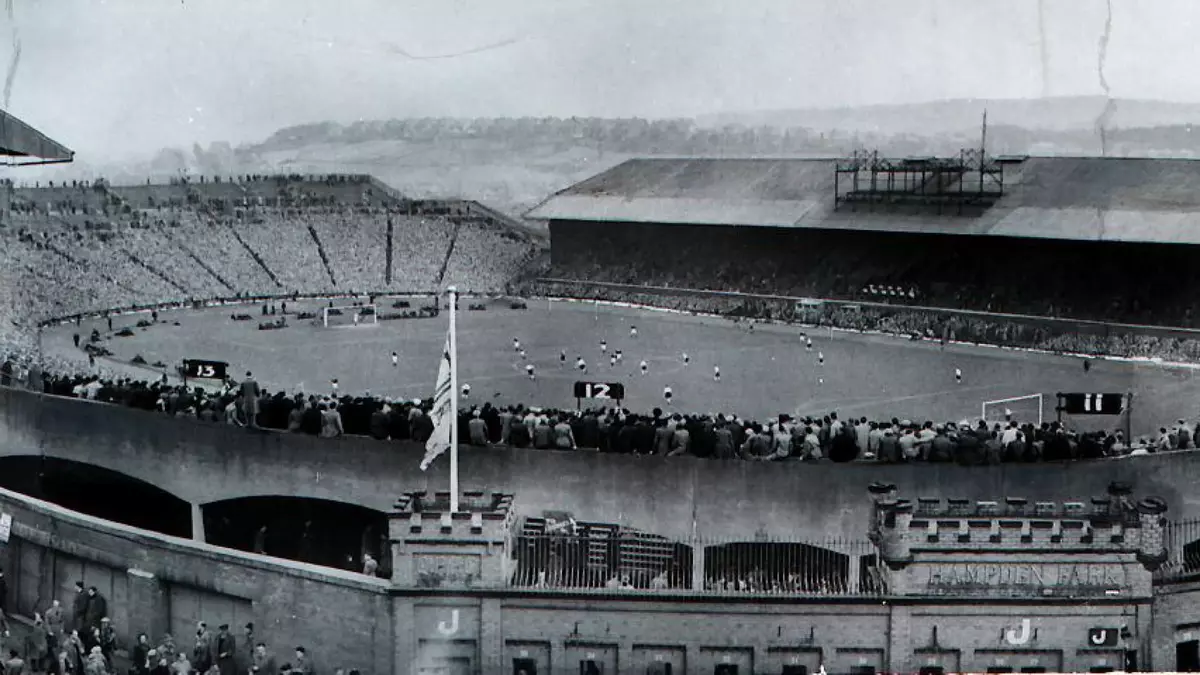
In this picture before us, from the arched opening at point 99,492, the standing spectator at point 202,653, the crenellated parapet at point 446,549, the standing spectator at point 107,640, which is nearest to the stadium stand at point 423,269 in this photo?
the arched opening at point 99,492

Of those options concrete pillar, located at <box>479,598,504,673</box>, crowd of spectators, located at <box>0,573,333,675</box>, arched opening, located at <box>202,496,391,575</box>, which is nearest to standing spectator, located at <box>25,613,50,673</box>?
crowd of spectators, located at <box>0,573,333,675</box>

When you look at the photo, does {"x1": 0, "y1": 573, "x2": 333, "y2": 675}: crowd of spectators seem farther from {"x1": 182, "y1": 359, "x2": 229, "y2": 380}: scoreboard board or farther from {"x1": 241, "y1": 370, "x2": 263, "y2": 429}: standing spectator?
{"x1": 182, "y1": 359, "x2": 229, "y2": 380}: scoreboard board

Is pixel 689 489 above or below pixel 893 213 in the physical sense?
below

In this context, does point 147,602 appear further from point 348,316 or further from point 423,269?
point 423,269

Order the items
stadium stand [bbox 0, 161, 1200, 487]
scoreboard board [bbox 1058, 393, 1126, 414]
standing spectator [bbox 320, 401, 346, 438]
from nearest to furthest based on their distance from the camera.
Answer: scoreboard board [bbox 1058, 393, 1126, 414], stadium stand [bbox 0, 161, 1200, 487], standing spectator [bbox 320, 401, 346, 438]

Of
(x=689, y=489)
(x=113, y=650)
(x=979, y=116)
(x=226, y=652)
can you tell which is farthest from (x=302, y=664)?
(x=979, y=116)

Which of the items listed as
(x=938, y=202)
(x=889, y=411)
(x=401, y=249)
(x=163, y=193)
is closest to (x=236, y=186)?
(x=163, y=193)
